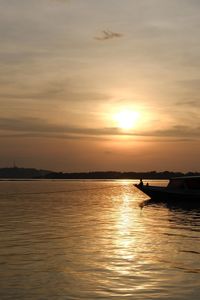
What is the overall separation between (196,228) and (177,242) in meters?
8.39

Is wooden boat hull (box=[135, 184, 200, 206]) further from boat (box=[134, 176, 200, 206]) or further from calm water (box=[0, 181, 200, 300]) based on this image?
calm water (box=[0, 181, 200, 300])

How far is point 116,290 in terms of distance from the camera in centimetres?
1658

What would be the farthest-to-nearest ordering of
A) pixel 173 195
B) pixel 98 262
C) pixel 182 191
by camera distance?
pixel 173 195 → pixel 182 191 → pixel 98 262

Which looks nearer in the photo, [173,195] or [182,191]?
[182,191]

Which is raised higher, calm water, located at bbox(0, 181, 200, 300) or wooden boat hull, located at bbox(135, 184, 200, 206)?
wooden boat hull, located at bbox(135, 184, 200, 206)

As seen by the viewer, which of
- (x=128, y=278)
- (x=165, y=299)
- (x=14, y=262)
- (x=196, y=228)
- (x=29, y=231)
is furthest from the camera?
(x=196, y=228)

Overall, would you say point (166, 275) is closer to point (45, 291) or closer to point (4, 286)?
point (45, 291)

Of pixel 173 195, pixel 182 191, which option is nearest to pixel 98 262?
pixel 182 191

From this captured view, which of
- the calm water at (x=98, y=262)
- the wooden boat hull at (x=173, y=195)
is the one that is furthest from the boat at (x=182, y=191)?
the calm water at (x=98, y=262)

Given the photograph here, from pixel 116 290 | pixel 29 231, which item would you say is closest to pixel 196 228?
pixel 29 231

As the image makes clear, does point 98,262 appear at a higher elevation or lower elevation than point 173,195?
lower

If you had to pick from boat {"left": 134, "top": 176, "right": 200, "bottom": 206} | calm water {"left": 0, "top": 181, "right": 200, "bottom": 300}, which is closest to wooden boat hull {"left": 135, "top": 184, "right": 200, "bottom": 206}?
boat {"left": 134, "top": 176, "right": 200, "bottom": 206}

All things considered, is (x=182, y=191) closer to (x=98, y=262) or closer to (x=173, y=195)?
(x=173, y=195)

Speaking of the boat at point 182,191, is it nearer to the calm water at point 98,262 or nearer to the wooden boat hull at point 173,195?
the wooden boat hull at point 173,195
